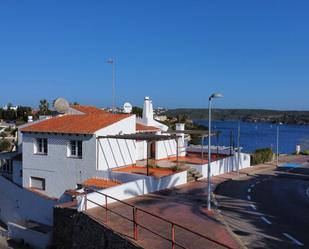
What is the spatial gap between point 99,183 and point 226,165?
1063cm

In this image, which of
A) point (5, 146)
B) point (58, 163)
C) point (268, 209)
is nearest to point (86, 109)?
point (58, 163)

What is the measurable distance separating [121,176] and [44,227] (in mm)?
5086

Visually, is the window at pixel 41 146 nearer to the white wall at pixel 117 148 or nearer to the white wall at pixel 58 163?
the white wall at pixel 58 163

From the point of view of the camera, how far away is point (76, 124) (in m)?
27.7

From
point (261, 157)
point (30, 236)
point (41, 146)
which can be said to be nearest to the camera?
point (30, 236)

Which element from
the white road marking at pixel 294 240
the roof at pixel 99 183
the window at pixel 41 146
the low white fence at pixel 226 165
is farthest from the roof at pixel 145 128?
the white road marking at pixel 294 240

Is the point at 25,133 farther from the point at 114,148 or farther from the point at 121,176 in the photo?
the point at 121,176

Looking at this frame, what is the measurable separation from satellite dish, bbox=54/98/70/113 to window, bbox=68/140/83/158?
270 inches

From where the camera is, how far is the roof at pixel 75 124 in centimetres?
2636

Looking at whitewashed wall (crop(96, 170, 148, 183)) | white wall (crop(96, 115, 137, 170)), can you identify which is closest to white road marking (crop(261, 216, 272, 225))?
whitewashed wall (crop(96, 170, 148, 183))

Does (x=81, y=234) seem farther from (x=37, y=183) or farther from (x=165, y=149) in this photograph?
(x=165, y=149)

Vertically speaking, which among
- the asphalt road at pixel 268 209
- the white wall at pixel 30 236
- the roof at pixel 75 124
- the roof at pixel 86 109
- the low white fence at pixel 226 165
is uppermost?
the roof at pixel 86 109

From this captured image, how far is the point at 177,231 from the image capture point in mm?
14531

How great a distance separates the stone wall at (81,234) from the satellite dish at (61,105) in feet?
52.3
